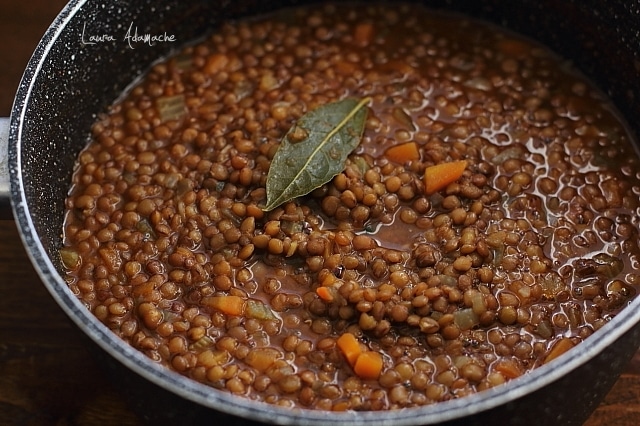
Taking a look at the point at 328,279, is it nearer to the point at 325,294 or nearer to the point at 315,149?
the point at 325,294

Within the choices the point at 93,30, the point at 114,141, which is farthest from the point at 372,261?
the point at 93,30

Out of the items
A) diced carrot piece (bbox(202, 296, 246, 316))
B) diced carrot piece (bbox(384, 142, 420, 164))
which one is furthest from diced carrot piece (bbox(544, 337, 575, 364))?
diced carrot piece (bbox(202, 296, 246, 316))

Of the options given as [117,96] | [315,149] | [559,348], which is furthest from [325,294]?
[117,96]

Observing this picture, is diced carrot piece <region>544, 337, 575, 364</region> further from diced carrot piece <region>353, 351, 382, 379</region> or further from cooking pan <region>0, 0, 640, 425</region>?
diced carrot piece <region>353, 351, 382, 379</region>

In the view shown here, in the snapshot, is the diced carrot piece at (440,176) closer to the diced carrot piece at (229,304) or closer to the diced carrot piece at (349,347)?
the diced carrot piece at (349,347)

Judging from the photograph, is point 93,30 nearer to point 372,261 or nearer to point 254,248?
point 254,248

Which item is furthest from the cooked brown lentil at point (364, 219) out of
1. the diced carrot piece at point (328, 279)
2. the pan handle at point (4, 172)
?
the pan handle at point (4, 172)
